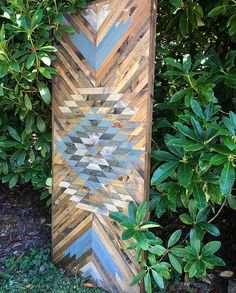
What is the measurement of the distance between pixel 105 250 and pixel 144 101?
1034 millimetres

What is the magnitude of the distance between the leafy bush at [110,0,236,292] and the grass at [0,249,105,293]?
0.60 m

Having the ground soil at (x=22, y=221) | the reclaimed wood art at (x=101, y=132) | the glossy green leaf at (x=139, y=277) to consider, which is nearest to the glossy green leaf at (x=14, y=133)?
the reclaimed wood art at (x=101, y=132)

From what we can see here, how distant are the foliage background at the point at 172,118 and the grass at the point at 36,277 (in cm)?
53

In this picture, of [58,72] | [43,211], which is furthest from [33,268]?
[58,72]

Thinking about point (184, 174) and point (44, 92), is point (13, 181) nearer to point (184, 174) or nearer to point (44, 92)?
point (44, 92)

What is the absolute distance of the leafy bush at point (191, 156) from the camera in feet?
5.83

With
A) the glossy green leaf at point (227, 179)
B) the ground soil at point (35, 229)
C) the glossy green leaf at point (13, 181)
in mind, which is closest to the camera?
the glossy green leaf at point (227, 179)

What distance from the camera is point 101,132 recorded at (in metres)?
2.29

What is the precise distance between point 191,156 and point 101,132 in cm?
66

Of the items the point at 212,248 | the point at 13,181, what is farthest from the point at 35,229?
the point at 212,248

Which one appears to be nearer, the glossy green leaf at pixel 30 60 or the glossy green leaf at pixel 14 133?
the glossy green leaf at pixel 30 60

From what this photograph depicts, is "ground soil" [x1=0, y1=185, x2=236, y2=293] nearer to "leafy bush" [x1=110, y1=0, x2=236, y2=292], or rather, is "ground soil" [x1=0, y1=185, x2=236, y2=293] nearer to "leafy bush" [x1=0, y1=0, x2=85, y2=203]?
"leafy bush" [x1=110, y1=0, x2=236, y2=292]

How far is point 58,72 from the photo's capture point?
2488 mm

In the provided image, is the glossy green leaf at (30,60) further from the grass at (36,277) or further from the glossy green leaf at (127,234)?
the grass at (36,277)
